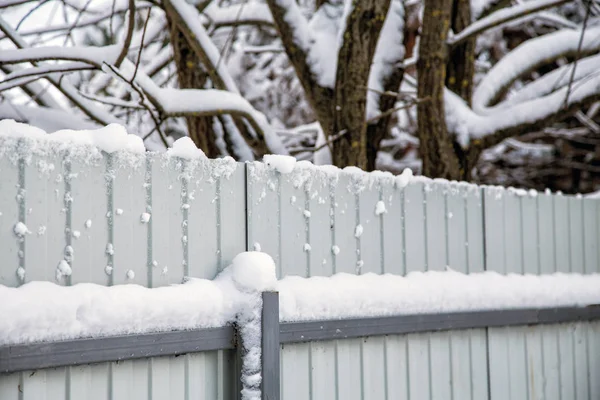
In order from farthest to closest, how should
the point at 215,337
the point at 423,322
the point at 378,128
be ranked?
the point at 378,128 → the point at 423,322 → the point at 215,337

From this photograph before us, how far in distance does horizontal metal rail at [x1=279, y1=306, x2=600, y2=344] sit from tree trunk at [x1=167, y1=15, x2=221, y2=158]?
2391 millimetres

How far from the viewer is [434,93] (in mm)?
4531

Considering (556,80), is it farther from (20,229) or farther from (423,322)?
(20,229)

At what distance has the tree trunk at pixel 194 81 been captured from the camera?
489 centimetres

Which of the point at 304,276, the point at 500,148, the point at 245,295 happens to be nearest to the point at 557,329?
the point at 304,276

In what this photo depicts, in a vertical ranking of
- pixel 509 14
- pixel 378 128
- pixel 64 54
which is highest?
pixel 509 14

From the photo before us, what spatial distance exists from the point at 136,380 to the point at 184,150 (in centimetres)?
83

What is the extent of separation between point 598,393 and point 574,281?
73 cm

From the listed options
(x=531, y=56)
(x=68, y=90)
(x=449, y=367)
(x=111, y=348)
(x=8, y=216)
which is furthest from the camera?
(x=531, y=56)

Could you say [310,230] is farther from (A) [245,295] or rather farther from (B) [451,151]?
(B) [451,151]

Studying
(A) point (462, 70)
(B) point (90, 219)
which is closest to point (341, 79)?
(A) point (462, 70)

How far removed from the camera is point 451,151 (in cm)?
466

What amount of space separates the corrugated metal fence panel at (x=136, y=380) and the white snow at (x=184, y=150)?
0.72 metres

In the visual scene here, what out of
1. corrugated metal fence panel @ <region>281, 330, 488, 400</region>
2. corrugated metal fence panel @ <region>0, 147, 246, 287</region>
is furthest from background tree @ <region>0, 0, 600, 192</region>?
corrugated metal fence panel @ <region>281, 330, 488, 400</region>
